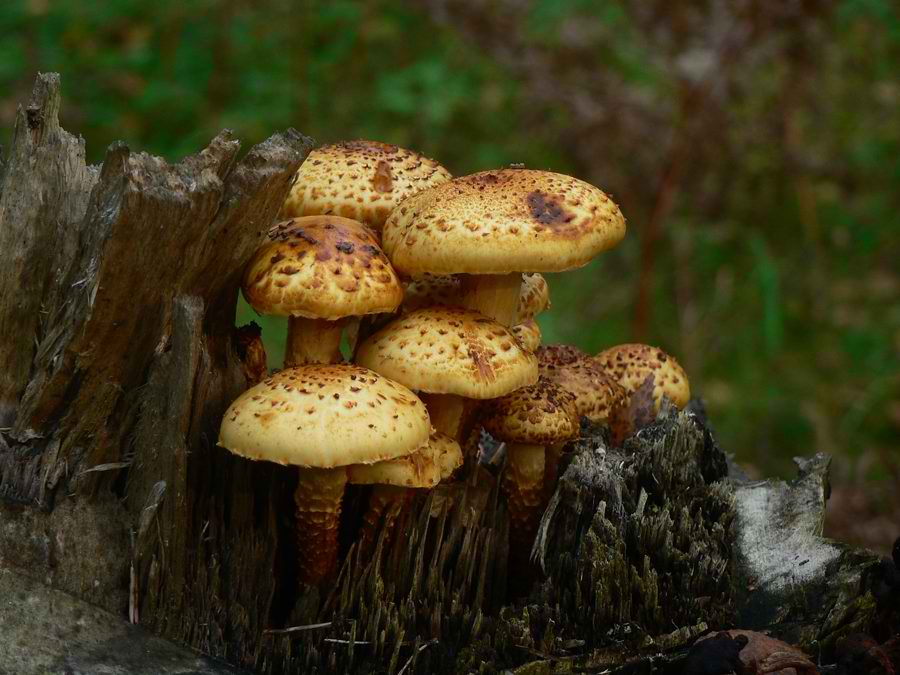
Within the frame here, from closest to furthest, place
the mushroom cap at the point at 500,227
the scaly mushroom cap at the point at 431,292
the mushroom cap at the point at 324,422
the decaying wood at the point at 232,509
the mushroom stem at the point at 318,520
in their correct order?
the mushroom cap at the point at 324,422
the decaying wood at the point at 232,509
the mushroom cap at the point at 500,227
the mushroom stem at the point at 318,520
the scaly mushroom cap at the point at 431,292

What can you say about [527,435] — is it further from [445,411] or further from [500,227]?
[500,227]

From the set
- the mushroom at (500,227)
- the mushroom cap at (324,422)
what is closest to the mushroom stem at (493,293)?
the mushroom at (500,227)

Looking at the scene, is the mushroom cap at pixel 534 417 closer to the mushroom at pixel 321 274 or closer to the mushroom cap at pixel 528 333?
the mushroom cap at pixel 528 333

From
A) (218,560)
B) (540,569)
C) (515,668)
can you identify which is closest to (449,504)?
(540,569)

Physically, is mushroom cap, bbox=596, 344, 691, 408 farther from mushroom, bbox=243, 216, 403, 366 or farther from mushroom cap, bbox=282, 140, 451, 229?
mushroom, bbox=243, 216, 403, 366

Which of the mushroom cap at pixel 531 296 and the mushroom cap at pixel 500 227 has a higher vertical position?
the mushroom cap at pixel 500 227

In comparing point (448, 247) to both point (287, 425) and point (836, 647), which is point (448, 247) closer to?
point (287, 425)

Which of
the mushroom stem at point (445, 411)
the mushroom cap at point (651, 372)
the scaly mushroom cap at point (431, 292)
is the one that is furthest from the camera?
the mushroom cap at point (651, 372)

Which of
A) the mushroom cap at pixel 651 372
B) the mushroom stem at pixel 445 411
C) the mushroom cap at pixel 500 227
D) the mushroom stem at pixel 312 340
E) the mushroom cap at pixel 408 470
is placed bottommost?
the mushroom cap at pixel 408 470
